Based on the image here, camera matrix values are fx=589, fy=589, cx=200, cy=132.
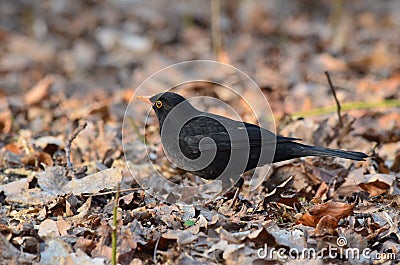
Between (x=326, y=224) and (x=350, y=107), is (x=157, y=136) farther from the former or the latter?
(x=326, y=224)

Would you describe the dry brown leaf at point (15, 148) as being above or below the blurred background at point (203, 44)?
below

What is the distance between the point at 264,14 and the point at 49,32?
385 centimetres

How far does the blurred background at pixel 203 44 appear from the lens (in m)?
8.63

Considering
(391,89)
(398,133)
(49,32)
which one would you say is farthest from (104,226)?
(49,32)

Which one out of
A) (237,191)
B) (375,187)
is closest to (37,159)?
(237,191)

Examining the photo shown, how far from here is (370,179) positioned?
4.69 m

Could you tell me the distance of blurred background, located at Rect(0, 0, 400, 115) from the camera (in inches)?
340

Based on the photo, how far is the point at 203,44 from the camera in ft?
32.7

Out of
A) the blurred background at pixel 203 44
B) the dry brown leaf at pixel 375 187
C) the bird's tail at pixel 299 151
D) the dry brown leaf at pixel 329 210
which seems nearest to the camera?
the dry brown leaf at pixel 329 210

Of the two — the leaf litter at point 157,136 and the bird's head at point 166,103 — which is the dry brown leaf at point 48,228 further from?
the bird's head at point 166,103

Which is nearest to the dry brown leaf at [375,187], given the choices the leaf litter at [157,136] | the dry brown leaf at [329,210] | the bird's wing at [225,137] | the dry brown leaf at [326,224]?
the leaf litter at [157,136]

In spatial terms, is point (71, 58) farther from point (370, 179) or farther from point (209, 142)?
point (370, 179)

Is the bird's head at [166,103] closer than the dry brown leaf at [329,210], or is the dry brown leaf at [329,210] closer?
the dry brown leaf at [329,210]

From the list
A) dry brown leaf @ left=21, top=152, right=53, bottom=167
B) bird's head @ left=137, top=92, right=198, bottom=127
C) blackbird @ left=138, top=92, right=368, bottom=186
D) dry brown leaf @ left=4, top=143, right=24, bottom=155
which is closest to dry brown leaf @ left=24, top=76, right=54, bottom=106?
dry brown leaf @ left=4, top=143, right=24, bottom=155
